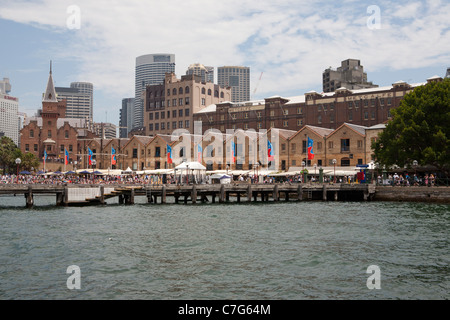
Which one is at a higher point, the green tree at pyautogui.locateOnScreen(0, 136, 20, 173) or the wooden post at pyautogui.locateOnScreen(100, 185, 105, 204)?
the green tree at pyautogui.locateOnScreen(0, 136, 20, 173)

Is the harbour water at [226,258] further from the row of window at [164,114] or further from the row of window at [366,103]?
the row of window at [164,114]

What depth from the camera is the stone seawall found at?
5780 cm

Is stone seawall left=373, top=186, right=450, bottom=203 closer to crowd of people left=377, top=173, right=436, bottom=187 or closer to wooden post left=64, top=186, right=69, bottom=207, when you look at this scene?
crowd of people left=377, top=173, right=436, bottom=187

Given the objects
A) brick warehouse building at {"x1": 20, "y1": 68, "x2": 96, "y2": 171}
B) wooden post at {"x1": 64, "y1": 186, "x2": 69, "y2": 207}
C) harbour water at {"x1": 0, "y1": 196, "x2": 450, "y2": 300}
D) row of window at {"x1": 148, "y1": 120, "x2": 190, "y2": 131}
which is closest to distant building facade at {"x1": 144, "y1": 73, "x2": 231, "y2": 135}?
row of window at {"x1": 148, "y1": 120, "x2": 190, "y2": 131}

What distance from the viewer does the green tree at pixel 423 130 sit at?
6066 centimetres

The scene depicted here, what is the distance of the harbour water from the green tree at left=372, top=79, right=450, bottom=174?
2348 cm

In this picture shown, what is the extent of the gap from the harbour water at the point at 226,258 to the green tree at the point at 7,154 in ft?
272

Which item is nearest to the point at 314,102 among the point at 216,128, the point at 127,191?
the point at 216,128

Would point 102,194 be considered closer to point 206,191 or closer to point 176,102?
point 206,191

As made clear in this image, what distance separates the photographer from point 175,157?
106 m

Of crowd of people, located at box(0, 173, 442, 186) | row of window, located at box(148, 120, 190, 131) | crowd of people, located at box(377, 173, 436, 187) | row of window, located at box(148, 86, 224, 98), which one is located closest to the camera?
crowd of people, located at box(377, 173, 436, 187)

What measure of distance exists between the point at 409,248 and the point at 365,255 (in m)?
3.62

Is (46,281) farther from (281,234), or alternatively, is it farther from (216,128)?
(216,128)

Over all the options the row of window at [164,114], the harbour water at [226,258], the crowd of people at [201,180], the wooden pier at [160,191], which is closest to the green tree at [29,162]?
the crowd of people at [201,180]
